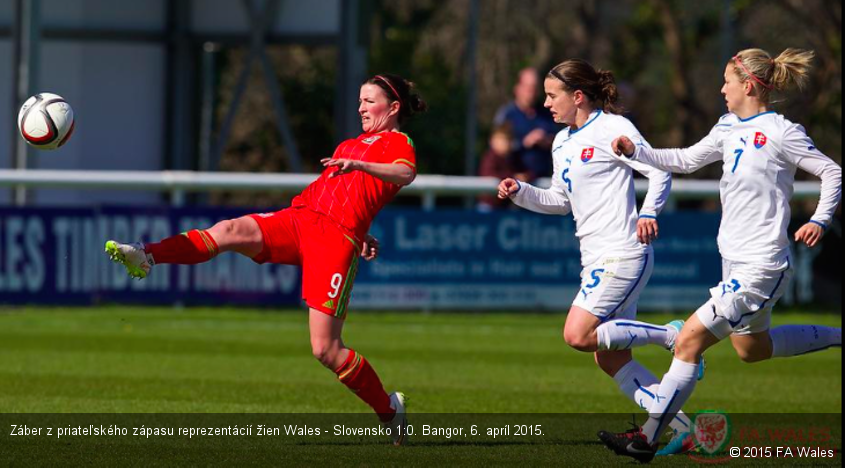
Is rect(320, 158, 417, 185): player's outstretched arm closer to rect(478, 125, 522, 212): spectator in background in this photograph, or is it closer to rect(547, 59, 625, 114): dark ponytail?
rect(547, 59, 625, 114): dark ponytail

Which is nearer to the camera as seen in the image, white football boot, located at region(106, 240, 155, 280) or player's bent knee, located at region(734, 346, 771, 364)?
white football boot, located at region(106, 240, 155, 280)

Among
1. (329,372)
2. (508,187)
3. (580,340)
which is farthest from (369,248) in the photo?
(329,372)

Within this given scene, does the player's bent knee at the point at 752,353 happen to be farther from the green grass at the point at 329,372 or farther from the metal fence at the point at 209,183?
the metal fence at the point at 209,183

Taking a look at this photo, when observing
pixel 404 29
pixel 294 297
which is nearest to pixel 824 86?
pixel 404 29

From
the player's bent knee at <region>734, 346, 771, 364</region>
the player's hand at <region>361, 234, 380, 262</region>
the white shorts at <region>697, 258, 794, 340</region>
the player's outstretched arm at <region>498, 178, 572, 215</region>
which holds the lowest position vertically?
the player's bent knee at <region>734, 346, 771, 364</region>

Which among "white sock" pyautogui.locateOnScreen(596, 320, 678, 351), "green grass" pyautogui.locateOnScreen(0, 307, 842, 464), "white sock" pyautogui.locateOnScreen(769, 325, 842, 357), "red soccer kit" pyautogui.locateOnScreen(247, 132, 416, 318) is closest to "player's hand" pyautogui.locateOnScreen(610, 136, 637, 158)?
"white sock" pyautogui.locateOnScreen(596, 320, 678, 351)

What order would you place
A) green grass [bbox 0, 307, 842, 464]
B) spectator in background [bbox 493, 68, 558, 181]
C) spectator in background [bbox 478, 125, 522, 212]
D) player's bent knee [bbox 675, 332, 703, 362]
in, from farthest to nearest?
spectator in background [bbox 478, 125, 522, 212], spectator in background [bbox 493, 68, 558, 181], green grass [bbox 0, 307, 842, 464], player's bent knee [bbox 675, 332, 703, 362]

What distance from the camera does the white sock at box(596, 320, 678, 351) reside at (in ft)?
23.3

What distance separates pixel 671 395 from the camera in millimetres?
6824

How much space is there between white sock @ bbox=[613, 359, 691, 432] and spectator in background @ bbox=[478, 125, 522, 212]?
819 centimetres

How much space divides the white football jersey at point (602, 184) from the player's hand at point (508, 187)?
0.24 metres

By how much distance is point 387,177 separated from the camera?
7020 mm

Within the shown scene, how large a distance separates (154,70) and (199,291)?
7.46 metres

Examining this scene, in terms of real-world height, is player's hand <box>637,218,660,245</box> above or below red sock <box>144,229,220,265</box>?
above
